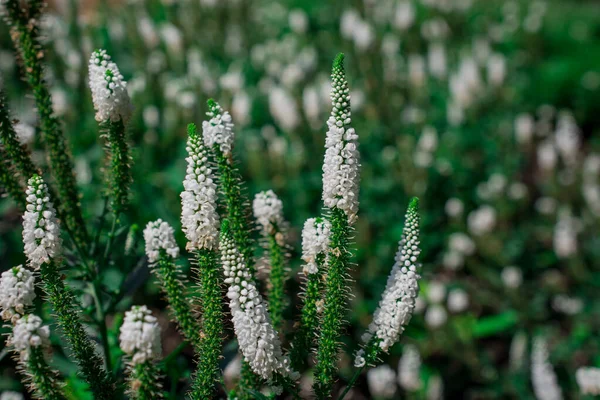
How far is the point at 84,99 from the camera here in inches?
233

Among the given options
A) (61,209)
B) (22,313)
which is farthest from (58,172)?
(22,313)

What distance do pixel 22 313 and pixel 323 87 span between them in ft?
15.9

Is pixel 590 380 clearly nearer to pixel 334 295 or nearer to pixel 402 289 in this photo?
pixel 402 289

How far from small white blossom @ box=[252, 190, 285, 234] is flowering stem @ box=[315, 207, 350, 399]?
16.4 inches

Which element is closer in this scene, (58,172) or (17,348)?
(17,348)

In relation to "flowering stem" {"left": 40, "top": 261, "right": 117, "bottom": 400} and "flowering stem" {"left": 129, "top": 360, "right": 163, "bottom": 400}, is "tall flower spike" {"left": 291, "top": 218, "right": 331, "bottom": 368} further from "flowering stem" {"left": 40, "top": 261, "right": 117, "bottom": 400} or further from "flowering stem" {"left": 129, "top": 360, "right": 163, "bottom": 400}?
"flowering stem" {"left": 40, "top": 261, "right": 117, "bottom": 400}

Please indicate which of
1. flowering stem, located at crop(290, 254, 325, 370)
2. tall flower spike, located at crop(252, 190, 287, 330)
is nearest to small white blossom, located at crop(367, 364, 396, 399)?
tall flower spike, located at crop(252, 190, 287, 330)

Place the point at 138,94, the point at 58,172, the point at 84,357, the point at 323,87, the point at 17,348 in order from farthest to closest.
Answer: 1. the point at 323,87
2. the point at 138,94
3. the point at 58,172
4. the point at 84,357
5. the point at 17,348

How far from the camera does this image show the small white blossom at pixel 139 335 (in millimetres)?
1724

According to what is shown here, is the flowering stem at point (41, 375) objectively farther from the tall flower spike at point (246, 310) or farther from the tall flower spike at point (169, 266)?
the tall flower spike at point (246, 310)

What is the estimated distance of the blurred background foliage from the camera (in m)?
4.87

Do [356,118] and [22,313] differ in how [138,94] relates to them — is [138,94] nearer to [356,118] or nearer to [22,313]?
[356,118]

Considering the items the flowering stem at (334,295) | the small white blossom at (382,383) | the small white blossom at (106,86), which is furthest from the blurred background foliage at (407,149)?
the flowering stem at (334,295)

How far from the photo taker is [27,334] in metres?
1.75
